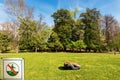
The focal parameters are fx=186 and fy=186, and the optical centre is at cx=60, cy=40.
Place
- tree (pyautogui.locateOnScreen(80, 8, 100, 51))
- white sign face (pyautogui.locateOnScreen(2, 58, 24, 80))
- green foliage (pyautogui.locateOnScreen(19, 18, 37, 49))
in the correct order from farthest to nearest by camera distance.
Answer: tree (pyautogui.locateOnScreen(80, 8, 100, 51)) < green foliage (pyautogui.locateOnScreen(19, 18, 37, 49)) < white sign face (pyautogui.locateOnScreen(2, 58, 24, 80))

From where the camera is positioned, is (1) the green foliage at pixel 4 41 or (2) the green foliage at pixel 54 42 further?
(2) the green foliage at pixel 54 42

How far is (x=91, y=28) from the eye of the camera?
41.5m

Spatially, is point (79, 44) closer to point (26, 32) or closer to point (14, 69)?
point (26, 32)

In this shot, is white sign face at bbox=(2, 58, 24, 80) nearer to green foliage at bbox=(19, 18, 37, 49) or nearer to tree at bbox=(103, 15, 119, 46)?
green foliage at bbox=(19, 18, 37, 49)

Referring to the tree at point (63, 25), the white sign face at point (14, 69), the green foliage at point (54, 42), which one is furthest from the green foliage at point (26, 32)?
the white sign face at point (14, 69)

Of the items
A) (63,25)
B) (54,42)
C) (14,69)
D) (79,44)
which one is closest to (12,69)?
(14,69)

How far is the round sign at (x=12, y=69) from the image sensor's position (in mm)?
5230

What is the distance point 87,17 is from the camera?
42.2 m

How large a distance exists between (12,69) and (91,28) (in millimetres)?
37376

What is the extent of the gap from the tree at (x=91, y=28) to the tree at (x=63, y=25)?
3417 mm

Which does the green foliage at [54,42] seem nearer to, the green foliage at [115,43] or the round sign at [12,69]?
the green foliage at [115,43]

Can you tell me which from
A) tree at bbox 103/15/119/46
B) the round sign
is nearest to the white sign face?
the round sign

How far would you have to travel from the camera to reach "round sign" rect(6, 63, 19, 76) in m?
5.23

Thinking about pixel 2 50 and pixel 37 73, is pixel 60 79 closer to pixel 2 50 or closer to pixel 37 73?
pixel 37 73
